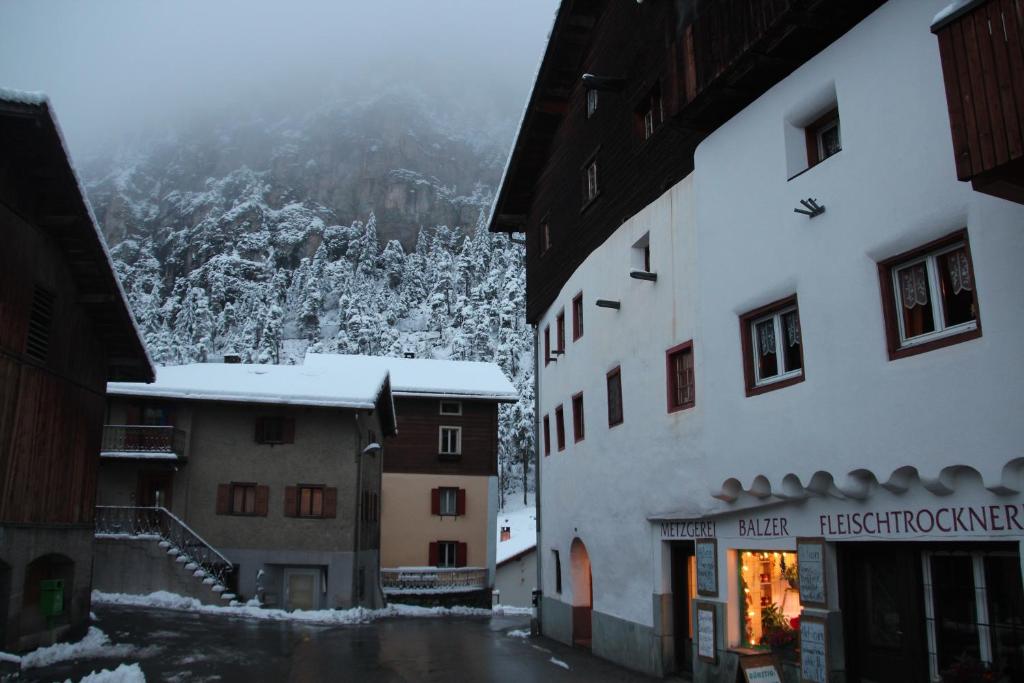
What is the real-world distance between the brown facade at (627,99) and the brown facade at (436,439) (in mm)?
15196

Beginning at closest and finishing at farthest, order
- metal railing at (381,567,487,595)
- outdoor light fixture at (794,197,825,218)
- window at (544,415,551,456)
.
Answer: outdoor light fixture at (794,197,825,218) → window at (544,415,551,456) → metal railing at (381,567,487,595)

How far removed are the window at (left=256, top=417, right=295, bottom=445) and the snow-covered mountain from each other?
52.5 meters

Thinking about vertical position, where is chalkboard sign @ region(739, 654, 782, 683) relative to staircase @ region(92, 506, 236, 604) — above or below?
below

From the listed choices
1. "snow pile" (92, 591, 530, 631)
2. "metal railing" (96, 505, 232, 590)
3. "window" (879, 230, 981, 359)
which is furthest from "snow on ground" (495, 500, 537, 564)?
"window" (879, 230, 981, 359)

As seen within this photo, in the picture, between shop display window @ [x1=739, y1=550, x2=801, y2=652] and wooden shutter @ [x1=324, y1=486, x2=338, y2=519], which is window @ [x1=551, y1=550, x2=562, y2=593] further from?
wooden shutter @ [x1=324, y1=486, x2=338, y2=519]

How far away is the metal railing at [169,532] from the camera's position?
92.7ft

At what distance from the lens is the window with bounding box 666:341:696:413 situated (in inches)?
597

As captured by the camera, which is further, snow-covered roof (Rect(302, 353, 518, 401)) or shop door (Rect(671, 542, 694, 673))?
snow-covered roof (Rect(302, 353, 518, 401))

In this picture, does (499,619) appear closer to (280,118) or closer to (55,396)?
(55,396)

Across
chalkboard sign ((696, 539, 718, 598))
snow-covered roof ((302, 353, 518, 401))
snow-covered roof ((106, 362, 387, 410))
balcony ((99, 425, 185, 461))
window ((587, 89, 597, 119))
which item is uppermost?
window ((587, 89, 597, 119))

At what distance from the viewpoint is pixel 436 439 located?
139 ft

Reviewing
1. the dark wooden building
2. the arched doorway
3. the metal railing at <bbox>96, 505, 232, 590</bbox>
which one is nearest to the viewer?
the dark wooden building

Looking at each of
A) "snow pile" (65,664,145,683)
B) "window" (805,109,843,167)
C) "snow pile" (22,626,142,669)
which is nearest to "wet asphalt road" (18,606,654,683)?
"snow pile" (22,626,142,669)

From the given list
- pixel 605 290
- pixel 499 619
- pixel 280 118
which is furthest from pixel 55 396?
pixel 280 118
